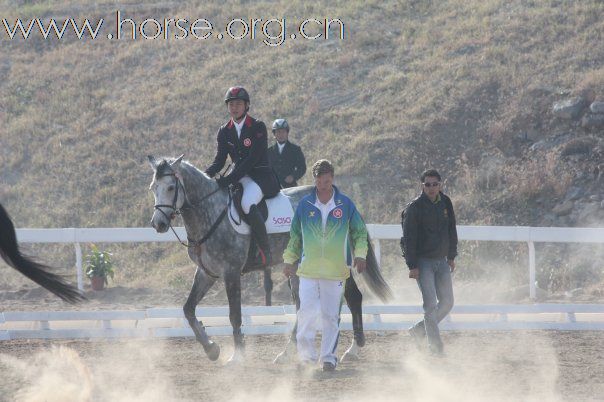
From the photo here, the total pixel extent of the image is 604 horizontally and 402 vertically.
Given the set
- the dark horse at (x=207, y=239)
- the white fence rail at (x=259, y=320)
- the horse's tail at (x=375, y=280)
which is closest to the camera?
the dark horse at (x=207, y=239)

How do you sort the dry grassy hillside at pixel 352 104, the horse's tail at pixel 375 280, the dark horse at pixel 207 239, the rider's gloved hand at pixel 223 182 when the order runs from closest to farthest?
1. the dark horse at pixel 207 239
2. the rider's gloved hand at pixel 223 182
3. the horse's tail at pixel 375 280
4. the dry grassy hillside at pixel 352 104

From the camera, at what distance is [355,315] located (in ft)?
37.0

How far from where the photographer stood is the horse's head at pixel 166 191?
10891 millimetres

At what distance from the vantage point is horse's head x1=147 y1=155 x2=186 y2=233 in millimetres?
10891

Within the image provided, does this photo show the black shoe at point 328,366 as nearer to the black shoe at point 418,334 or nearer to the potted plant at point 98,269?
the black shoe at point 418,334

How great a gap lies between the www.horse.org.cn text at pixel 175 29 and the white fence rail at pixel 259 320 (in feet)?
60.4

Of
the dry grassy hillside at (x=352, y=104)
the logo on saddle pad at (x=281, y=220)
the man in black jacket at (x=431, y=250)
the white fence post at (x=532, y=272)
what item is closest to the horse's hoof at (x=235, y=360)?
the logo on saddle pad at (x=281, y=220)

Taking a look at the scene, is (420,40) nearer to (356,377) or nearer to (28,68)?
(28,68)

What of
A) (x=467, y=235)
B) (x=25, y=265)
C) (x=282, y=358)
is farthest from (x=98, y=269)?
(x=25, y=265)

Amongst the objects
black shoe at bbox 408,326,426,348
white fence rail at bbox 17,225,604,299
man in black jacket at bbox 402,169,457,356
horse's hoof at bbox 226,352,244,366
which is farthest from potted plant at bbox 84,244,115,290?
man in black jacket at bbox 402,169,457,356

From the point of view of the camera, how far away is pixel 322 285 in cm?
991

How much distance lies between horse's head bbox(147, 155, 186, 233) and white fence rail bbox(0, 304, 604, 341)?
2868mm

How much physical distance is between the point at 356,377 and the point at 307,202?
176 cm

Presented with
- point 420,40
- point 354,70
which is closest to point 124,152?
point 354,70
